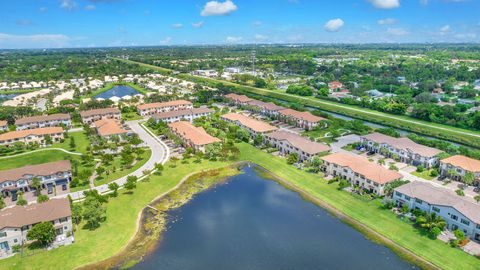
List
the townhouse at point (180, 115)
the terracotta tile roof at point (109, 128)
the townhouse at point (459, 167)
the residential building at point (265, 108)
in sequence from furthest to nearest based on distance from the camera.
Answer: the residential building at point (265, 108) → the townhouse at point (180, 115) → the terracotta tile roof at point (109, 128) → the townhouse at point (459, 167)

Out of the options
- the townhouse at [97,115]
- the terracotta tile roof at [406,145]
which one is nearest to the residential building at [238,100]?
the townhouse at [97,115]

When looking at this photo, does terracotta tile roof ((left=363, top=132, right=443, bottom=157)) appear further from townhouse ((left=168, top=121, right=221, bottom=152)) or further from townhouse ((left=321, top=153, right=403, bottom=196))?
townhouse ((left=168, top=121, right=221, bottom=152))

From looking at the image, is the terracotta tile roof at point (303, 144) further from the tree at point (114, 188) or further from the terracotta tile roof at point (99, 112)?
the terracotta tile roof at point (99, 112)

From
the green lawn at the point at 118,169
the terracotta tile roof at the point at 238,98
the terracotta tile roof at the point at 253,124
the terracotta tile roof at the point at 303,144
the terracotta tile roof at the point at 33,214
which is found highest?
the terracotta tile roof at the point at 238,98

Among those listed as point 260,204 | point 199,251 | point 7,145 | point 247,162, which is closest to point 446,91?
point 247,162

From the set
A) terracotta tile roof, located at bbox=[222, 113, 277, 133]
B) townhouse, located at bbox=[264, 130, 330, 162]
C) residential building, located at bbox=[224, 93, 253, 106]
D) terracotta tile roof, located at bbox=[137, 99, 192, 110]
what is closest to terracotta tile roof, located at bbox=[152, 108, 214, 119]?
terracotta tile roof, located at bbox=[137, 99, 192, 110]
